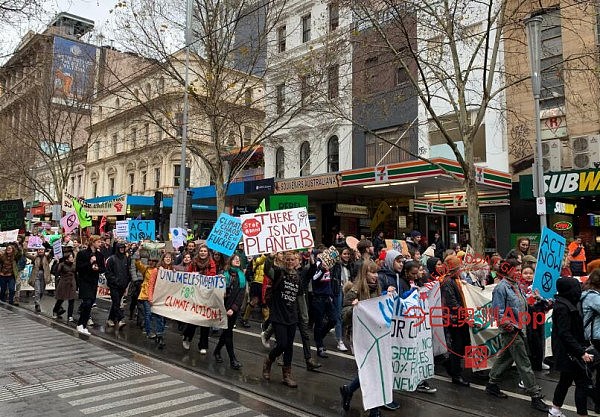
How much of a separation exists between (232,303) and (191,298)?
1220 mm

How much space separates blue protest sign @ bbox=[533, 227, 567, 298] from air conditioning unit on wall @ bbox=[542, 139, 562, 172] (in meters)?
11.4

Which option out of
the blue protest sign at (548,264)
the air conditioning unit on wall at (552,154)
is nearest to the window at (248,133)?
the air conditioning unit on wall at (552,154)

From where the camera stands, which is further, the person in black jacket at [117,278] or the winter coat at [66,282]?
the winter coat at [66,282]

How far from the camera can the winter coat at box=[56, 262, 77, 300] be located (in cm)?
1041

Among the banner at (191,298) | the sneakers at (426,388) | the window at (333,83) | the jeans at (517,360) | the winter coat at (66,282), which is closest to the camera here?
the jeans at (517,360)

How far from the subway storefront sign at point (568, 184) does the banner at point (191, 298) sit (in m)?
11.4

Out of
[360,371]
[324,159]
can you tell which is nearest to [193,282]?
[360,371]

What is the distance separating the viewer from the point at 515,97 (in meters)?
18.1

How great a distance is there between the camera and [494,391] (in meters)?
5.91

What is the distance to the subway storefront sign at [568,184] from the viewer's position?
14.8 meters

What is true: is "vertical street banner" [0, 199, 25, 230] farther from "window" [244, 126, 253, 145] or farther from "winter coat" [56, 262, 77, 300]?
"window" [244, 126, 253, 145]

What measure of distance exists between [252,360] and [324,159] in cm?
1731

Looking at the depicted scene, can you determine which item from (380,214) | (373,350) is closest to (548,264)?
(373,350)

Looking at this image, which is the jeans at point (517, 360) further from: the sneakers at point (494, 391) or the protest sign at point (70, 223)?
the protest sign at point (70, 223)
